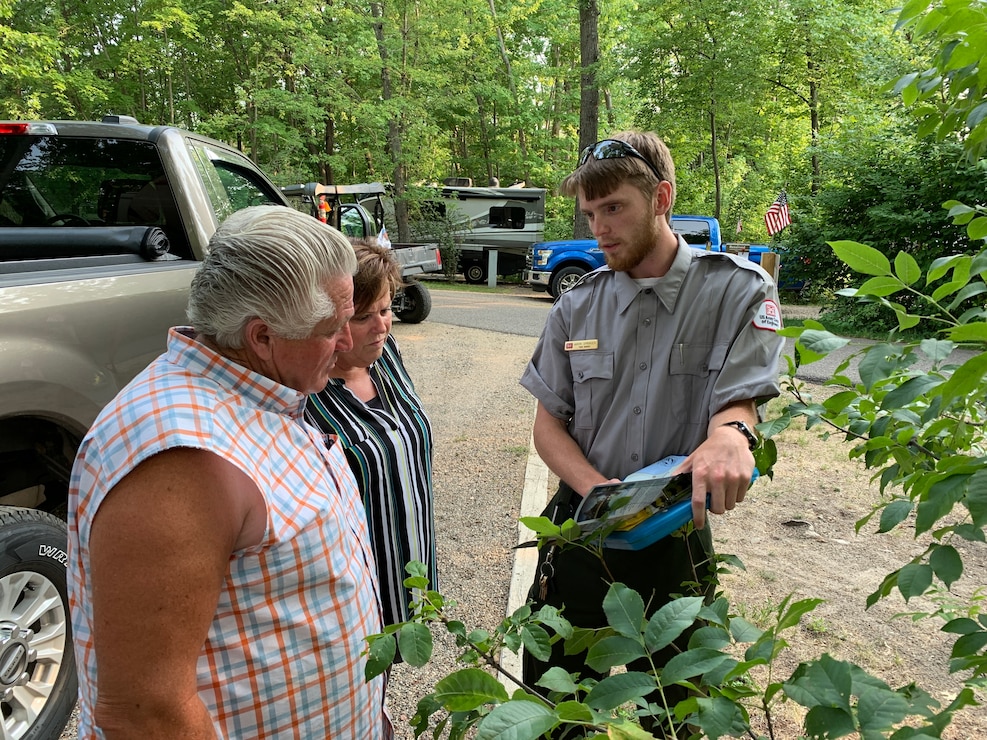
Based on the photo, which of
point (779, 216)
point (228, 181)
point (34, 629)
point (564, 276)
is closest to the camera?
point (34, 629)

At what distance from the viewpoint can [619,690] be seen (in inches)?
33.4

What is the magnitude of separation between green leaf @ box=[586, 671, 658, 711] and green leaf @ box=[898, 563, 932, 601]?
1.52 feet

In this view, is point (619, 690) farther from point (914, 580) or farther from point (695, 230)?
point (695, 230)

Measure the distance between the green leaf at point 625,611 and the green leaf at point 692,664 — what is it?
68 millimetres

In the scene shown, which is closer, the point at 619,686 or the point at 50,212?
the point at 619,686

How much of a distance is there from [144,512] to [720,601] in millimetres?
868

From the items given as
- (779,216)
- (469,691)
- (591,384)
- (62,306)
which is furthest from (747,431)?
(779,216)

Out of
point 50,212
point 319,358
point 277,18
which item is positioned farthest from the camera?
point 277,18

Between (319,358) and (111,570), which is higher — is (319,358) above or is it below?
above

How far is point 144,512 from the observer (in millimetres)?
1062

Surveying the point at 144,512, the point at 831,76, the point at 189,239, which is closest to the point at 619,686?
the point at 144,512

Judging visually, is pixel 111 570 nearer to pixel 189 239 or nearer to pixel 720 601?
pixel 720 601

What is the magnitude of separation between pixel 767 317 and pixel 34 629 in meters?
2.65

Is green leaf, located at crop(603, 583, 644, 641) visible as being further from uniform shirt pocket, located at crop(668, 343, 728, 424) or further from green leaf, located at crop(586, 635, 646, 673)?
uniform shirt pocket, located at crop(668, 343, 728, 424)
